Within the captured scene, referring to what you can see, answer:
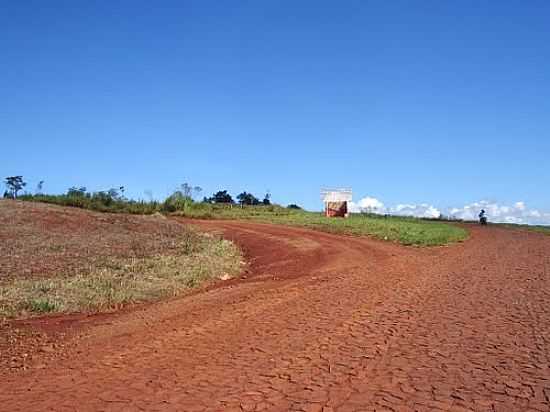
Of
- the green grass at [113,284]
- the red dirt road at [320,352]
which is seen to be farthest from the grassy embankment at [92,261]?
the red dirt road at [320,352]

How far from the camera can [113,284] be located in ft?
41.1

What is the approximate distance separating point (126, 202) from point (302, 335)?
32394 millimetres

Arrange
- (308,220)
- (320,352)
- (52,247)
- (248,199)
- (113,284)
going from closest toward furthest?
1. (320,352)
2. (113,284)
3. (52,247)
4. (308,220)
5. (248,199)

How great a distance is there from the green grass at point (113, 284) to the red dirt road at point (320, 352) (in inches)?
37.3

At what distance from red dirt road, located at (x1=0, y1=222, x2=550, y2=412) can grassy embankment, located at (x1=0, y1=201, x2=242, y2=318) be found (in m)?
1.38

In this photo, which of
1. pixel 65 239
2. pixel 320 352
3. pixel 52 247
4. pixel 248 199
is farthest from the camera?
pixel 248 199

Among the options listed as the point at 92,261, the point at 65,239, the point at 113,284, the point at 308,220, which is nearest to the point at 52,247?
the point at 65,239

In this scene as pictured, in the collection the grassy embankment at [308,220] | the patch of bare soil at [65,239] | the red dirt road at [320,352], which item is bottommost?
the red dirt road at [320,352]

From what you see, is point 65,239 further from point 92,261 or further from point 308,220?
point 308,220

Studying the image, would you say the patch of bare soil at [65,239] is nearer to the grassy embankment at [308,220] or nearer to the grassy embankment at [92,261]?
the grassy embankment at [92,261]

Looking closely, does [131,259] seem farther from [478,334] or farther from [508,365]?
[508,365]

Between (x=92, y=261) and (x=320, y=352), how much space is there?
9338mm

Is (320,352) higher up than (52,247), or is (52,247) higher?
(52,247)

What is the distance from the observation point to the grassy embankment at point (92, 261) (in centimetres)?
1118
